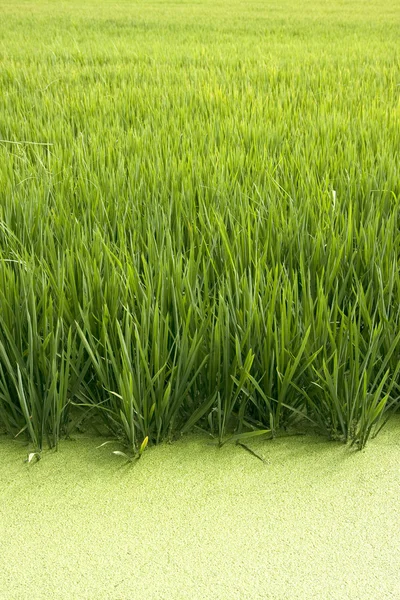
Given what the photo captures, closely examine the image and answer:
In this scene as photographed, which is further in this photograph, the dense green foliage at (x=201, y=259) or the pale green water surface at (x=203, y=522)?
the dense green foliage at (x=201, y=259)

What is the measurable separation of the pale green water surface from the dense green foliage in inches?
1.7

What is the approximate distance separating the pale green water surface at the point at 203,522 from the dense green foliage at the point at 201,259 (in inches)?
1.7

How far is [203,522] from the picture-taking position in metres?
0.81

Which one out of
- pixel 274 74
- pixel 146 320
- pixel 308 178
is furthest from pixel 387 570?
pixel 274 74

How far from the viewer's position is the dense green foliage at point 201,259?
0.96 metres

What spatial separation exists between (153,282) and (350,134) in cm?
109

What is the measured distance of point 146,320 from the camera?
100 centimetres

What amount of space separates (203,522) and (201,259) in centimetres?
55

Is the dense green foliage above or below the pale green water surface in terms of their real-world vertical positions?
above

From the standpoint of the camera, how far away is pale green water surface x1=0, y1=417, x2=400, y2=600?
0.73 meters

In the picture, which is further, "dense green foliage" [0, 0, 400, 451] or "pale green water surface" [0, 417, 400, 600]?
"dense green foliage" [0, 0, 400, 451]

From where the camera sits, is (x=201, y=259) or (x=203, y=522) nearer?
(x=203, y=522)

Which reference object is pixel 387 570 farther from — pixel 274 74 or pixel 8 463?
pixel 274 74

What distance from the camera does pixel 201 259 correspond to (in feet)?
4.14
